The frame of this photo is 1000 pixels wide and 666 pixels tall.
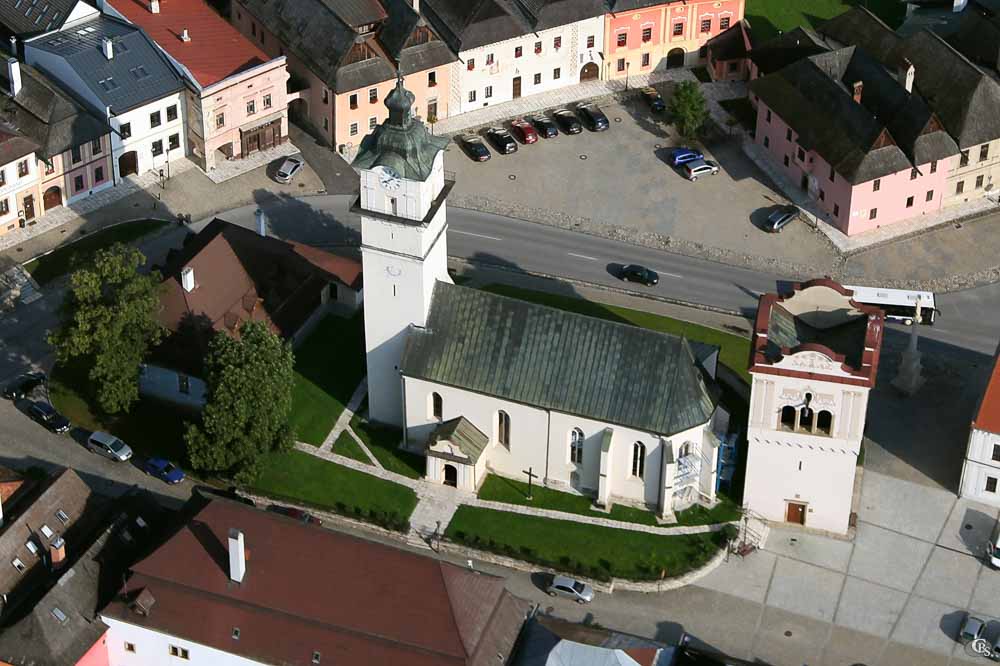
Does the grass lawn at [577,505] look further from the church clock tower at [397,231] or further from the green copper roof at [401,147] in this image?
the green copper roof at [401,147]

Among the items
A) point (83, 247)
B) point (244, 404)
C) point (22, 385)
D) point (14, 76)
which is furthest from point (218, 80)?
point (244, 404)

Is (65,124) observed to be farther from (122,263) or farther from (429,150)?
(429,150)

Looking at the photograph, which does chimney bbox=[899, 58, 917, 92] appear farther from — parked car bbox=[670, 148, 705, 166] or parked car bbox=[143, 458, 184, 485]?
parked car bbox=[143, 458, 184, 485]

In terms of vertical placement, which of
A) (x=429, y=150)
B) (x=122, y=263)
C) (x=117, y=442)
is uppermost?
(x=429, y=150)

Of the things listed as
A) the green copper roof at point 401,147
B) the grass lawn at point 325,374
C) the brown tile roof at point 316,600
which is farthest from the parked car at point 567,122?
the brown tile roof at point 316,600

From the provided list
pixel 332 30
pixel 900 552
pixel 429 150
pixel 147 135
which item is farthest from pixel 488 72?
pixel 900 552

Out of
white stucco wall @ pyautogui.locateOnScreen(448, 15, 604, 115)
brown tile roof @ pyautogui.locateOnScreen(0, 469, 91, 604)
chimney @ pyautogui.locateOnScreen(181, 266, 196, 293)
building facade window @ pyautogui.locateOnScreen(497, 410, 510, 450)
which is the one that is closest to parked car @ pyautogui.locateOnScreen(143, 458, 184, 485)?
brown tile roof @ pyautogui.locateOnScreen(0, 469, 91, 604)

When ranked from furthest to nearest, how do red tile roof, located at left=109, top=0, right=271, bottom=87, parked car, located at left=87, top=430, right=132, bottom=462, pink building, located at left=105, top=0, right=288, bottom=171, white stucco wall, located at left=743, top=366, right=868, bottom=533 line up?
red tile roof, located at left=109, top=0, right=271, bottom=87 → pink building, located at left=105, top=0, right=288, bottom=171 → parked car, located at left=87, top=430, right=132, bottom=462 → white stucco wall, located at left=743, top=366, right=868, bottom=533

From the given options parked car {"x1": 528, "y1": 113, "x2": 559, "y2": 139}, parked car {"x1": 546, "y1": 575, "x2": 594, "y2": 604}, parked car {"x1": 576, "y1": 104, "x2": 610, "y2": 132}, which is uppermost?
parked car {"x1": 576, "y1": 104, "x2": 610, "y2": 132}
